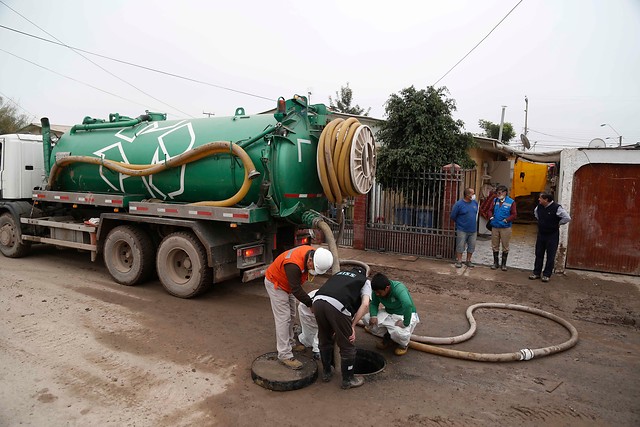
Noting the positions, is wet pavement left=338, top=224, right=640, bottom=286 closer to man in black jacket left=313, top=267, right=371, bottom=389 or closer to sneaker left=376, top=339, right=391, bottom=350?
sneaker left=376, top=339, right=391, bottom=350

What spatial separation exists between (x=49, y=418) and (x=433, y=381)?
3.36 m

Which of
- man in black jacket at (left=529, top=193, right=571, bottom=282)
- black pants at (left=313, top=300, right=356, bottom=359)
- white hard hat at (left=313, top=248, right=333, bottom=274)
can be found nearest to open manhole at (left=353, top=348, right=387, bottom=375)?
black pants at (left=313, top=300, right=356, bottom=359)

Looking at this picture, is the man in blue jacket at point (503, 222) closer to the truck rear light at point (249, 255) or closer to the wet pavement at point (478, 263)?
the wet pavement at point (478, 263)

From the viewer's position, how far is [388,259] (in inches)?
363

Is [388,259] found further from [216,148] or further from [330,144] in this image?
[216,148]

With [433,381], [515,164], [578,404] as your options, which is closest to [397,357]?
[433,381]

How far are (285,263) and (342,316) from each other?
2.59 feet

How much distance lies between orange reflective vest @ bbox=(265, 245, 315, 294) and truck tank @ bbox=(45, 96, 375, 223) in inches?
70.5

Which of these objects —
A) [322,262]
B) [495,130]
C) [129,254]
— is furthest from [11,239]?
[495,130]

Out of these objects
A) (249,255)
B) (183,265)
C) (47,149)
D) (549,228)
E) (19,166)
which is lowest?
(183,265)

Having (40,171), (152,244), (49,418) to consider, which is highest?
(40,171)

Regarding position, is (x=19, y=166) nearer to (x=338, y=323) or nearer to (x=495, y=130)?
(x=338, y=323)

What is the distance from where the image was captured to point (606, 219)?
8.02m

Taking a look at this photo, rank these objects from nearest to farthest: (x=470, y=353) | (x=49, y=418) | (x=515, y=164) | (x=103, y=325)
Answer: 1. (x=49, y=418)
2. (x=470, y=353)
3. (x=103, y=325)
4. (x=515, y=164)
